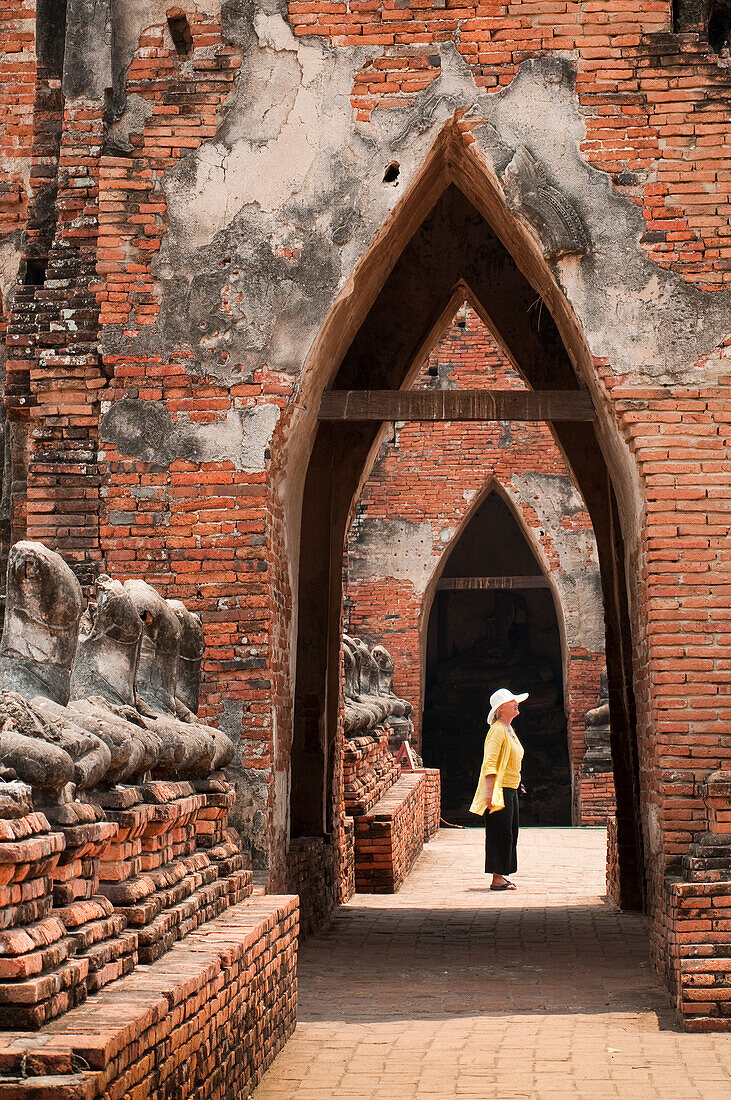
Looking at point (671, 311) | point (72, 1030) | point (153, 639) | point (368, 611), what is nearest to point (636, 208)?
point (671, 311)

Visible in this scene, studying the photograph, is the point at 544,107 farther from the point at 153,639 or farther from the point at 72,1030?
the point at 72,1030

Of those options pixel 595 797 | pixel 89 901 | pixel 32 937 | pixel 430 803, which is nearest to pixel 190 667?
pixel 89 901

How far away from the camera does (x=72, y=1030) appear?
119 inches

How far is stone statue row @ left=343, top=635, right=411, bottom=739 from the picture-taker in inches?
467

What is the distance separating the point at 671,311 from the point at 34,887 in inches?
203

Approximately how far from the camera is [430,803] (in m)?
15.9

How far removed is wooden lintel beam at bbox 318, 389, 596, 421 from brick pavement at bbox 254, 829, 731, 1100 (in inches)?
126

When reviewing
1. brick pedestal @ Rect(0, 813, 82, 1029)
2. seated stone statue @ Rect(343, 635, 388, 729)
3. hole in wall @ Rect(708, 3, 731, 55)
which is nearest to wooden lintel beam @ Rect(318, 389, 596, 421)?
hole in wall @ Rect(708, 3, 731, 55)

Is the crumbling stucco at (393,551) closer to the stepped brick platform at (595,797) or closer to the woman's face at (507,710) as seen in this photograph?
the stepped brick platform at (595,797)

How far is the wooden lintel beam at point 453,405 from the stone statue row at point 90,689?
2.26 meters

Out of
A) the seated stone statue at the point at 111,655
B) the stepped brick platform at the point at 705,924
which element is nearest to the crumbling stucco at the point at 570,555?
the stepped brick platform at the point at 705,924

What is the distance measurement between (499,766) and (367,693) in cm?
407

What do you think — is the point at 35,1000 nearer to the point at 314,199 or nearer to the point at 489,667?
the point at 314,199

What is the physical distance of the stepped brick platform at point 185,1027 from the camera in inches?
111
